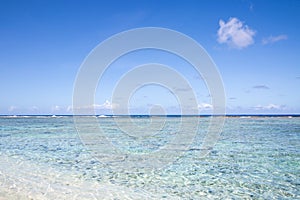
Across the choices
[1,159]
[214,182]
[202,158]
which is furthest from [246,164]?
[1,159]

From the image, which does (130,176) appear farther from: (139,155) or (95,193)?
(139,155)

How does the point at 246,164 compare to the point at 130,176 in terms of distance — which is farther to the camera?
the point at 246,164

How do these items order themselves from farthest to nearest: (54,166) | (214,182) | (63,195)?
(54,166), (214,182), (63,195)

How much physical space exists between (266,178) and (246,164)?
2769 millimetres

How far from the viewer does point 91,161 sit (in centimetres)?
1527

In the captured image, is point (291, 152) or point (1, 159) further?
point (291, 152)

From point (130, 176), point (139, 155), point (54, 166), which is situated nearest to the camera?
point (130, 176)

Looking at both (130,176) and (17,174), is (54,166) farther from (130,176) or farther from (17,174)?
(130,176)

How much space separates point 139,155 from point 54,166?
5374 millimetres

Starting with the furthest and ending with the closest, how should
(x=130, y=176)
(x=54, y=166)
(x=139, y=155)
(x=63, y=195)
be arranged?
(x=139, y=155) < (x=54, y=166) < (x=130, y=176) < (x=63, y=195)

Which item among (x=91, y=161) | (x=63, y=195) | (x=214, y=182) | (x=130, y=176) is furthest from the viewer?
(x=91, y=161)

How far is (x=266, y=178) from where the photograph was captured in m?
11.5

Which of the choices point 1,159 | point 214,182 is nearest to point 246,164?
point 214,182

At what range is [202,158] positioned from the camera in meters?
16.2
